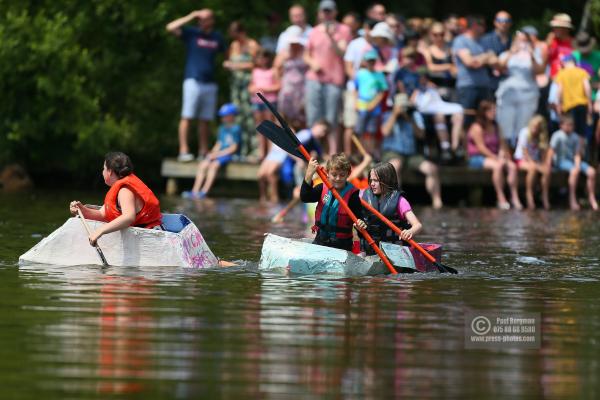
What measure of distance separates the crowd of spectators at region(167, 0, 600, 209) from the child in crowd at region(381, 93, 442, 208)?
21 millimetres

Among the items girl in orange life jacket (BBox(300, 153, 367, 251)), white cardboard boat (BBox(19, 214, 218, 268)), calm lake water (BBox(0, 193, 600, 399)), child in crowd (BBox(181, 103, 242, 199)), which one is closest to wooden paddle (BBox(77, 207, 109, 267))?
white cardboard boat (BBox(19, 214, 218, 268))

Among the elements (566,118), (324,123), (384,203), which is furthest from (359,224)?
(566,118)

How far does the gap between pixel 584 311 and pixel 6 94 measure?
17638 millimetres

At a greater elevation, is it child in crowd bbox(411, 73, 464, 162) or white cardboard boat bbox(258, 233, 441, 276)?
child in crowd bbox(411, 73, 464, 162)

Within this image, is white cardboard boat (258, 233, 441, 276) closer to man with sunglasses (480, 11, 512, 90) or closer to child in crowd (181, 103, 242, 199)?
man with sunglasses (480, 11, 512, 90)

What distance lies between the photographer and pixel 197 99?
89.9 feet

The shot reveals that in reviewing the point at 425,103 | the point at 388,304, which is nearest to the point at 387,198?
the point at 388,304

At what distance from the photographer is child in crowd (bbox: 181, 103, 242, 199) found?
27.8m

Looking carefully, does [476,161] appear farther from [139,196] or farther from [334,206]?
[139,196]

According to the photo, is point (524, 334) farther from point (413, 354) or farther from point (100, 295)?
point (100, 295)

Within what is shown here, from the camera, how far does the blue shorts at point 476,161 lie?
88.9ft

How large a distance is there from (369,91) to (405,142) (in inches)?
63.3

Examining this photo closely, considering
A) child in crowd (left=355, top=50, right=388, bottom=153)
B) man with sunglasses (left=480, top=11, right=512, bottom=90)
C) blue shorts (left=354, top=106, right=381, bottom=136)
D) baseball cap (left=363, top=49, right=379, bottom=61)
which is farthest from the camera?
man with sunglasses (left=480, top=11, right=512, bottom=90)

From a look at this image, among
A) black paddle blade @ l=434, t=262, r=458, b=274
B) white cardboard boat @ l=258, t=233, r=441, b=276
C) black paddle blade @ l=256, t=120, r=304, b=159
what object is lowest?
black paddle blade @ l=434, t=262, r=458, b=274
